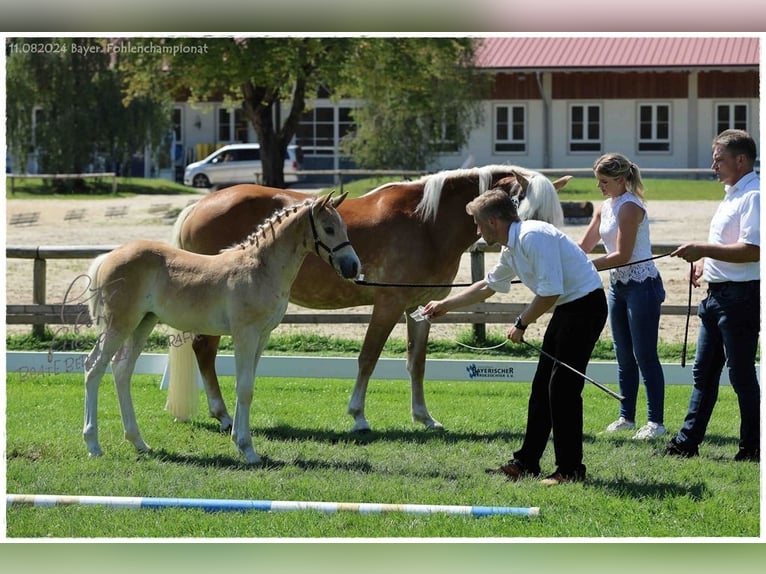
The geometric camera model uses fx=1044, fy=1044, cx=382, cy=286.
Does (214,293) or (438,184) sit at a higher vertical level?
(438,184)

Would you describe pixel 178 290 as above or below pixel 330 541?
above

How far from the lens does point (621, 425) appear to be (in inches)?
286

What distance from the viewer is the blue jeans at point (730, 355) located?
5961 mm

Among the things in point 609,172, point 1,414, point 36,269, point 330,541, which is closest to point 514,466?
point 330,541

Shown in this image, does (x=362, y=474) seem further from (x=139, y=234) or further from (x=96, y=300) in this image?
(x=139, y=234)

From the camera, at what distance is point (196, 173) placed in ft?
100

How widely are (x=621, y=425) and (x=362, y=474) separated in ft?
7.32

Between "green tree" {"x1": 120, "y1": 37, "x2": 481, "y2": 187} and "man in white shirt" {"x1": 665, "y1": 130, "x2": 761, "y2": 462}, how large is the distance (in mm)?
10873

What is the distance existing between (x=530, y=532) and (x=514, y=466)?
0.91 meters

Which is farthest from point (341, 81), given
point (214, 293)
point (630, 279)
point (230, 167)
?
point (214, 293)

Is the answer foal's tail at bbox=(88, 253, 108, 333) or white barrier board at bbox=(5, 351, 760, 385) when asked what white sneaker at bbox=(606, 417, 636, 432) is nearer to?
white barrier board at bbox=(5, 351, 760, 385)

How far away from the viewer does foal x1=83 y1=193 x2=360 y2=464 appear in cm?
613

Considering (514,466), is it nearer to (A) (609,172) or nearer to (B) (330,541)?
(B) (330,541)

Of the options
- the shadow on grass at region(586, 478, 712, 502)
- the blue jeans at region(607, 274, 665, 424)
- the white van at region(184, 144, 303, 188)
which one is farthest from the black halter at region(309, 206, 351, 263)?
the white van at region(184, 144, 303, 188)
